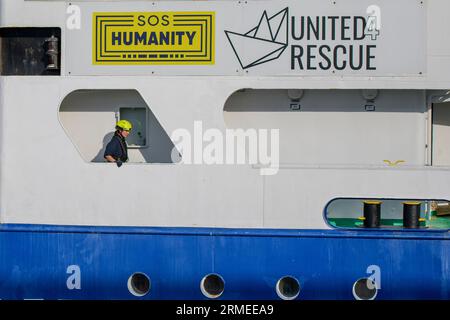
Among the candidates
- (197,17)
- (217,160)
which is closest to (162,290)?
(217,160)

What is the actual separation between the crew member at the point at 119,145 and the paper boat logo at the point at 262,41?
118cm

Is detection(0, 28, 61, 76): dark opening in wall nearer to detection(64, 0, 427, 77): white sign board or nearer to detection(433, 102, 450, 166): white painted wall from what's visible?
detection(64, 0, 427, 77): white sign board

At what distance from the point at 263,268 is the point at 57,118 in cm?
217

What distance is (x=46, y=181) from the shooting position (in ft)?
17.0

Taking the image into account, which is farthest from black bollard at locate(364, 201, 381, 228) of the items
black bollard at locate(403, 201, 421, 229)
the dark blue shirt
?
the dark blue shirt

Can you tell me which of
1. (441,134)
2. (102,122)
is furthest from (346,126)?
(102,122)

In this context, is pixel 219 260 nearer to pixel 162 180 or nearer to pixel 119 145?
pixel 162 180

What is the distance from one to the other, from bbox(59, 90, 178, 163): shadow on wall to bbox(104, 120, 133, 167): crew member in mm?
328

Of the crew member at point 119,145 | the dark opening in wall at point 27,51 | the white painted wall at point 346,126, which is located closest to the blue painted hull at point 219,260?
the crew member at point 119,145

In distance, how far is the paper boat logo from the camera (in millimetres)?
5109

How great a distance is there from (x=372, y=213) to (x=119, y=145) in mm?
2249

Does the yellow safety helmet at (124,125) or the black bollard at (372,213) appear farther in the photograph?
the yellow safety helmet at (124,125)

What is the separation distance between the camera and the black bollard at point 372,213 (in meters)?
5.02

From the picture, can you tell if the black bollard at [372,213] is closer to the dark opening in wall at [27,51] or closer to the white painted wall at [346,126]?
the white painted wall at [346,126]
